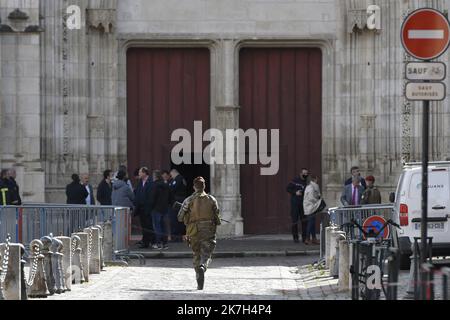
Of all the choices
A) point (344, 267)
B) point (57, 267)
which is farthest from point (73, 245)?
point (344, 267)

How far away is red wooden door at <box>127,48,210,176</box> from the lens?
3300cm

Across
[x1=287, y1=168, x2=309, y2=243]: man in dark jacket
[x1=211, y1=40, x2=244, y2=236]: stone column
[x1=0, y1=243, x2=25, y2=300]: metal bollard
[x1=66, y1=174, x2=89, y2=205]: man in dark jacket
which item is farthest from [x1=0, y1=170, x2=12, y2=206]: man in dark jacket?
[x1=0, y1=243, x2=25, y2=300]: metal bollard

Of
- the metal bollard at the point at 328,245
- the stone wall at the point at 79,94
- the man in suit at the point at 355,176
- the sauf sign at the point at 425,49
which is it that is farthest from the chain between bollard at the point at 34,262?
the stone wall at the point at 79,94

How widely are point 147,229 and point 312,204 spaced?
3.59 m

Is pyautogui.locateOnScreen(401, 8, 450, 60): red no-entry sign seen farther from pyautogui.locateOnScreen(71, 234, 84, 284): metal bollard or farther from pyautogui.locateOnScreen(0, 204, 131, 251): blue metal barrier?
pyautogui.locateOnScreen(0, 204, 131, 251): blue metal barrier

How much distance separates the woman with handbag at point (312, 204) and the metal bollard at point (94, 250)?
7639 mm

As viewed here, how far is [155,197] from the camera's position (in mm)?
30125

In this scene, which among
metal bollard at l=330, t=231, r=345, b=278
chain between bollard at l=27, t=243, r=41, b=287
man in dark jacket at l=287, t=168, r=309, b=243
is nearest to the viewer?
chain between bollard at l=27, t=243, r=41, b=287

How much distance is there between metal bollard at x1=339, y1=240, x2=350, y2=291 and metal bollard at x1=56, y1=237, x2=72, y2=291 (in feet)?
12.3

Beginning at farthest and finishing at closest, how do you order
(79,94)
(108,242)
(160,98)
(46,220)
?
(160,98)
(79,94)
(46,220)
(108,242)

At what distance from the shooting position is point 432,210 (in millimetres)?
23188

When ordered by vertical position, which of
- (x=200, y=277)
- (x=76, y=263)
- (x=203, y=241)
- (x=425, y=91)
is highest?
(x=425, y=91)

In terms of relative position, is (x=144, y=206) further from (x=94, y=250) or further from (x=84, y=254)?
(x=84, y=254)
